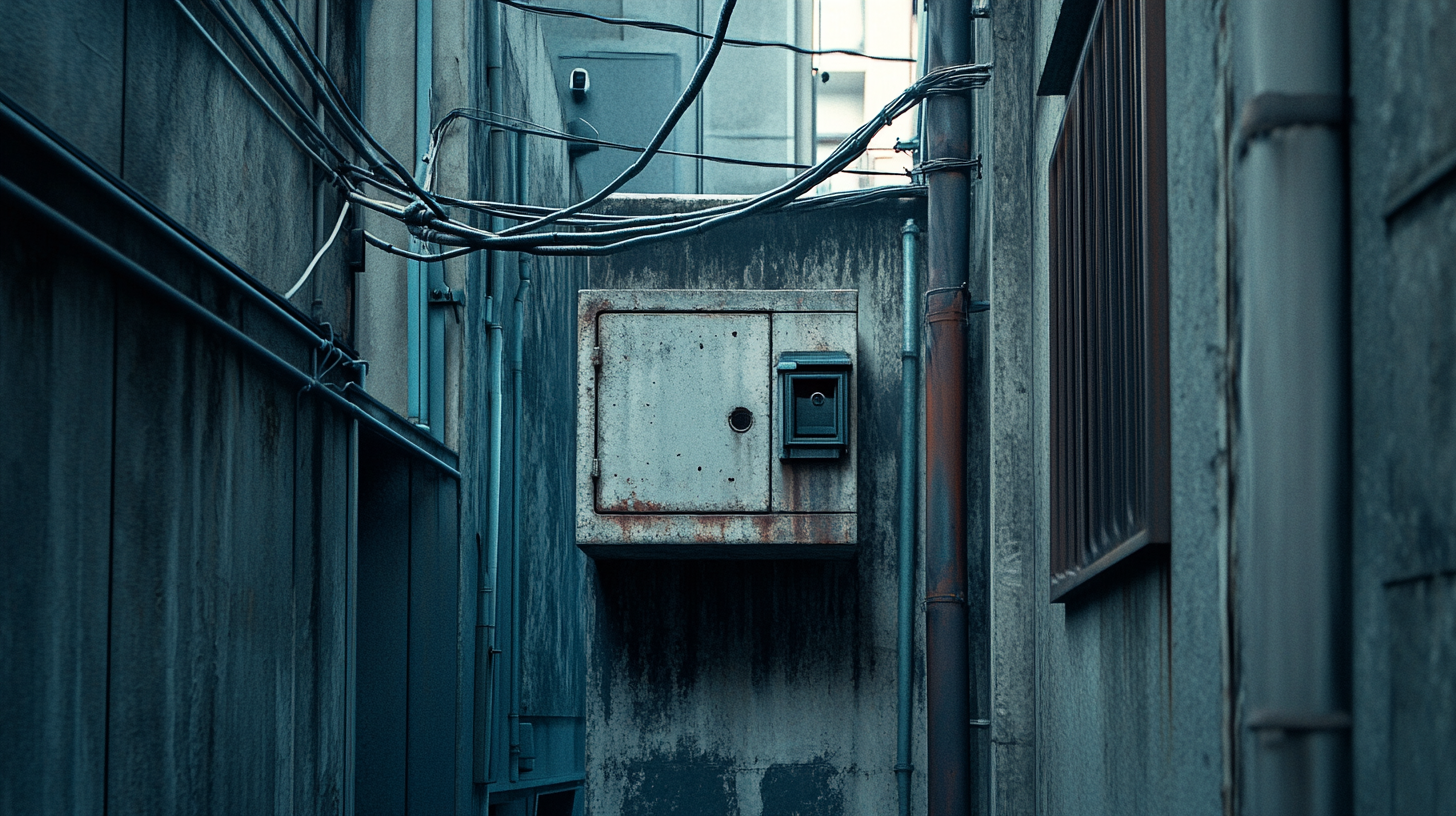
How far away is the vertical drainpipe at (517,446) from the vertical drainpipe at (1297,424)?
832 cm

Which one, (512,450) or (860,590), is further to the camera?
(512,450)

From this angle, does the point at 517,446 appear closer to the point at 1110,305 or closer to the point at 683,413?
the point at 683,413

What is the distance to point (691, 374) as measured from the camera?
269 inches

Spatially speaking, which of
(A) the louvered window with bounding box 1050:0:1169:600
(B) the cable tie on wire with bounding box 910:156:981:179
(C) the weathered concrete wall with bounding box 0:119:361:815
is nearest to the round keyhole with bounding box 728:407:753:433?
(B) the cable tie on wire with bounding box 910:156:981:179

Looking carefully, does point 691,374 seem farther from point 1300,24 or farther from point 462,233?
point 1300,24

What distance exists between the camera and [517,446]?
9859 mm

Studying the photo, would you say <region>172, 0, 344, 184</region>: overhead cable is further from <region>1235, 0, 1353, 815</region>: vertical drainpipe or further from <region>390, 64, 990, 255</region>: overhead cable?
<region>1235, 0, 1353, 815</region>: vertical drainpipe

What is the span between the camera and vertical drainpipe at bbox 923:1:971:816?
6094 mm

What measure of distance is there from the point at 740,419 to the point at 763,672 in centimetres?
160

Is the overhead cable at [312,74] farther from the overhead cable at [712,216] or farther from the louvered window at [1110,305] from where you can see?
the louvered window at [1110,305]

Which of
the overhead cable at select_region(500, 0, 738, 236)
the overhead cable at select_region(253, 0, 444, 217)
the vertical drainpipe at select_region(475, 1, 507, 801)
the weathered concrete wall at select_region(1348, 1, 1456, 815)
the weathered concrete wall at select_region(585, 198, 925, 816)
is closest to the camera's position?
the weathered concrete wall at select_region(1348, 1, 1456, 815)

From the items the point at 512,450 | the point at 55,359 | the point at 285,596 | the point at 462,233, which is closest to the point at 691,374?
the point at 462,233

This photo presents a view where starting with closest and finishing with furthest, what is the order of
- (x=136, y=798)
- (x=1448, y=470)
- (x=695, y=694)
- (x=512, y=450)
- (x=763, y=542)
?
(x=1448, y=470) → (x=136, y=798) → (x=763, y=542) → (x=695, y=694) → (x=512, y=450)

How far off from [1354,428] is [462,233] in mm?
4710
